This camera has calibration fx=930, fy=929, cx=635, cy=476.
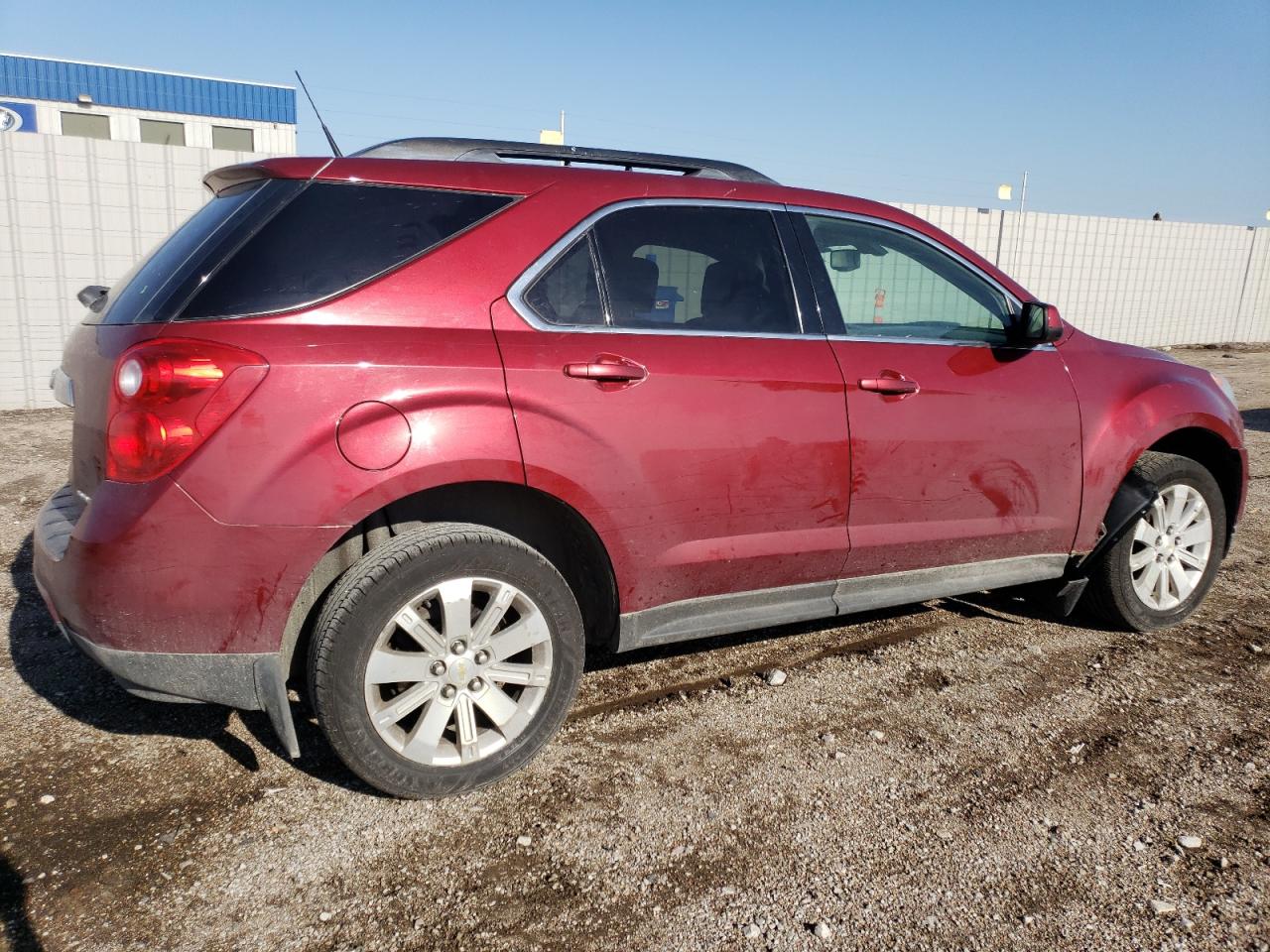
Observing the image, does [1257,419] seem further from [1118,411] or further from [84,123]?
[84,123]

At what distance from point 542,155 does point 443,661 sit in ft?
5.35

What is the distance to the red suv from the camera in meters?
2.37

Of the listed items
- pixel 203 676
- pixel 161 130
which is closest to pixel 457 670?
pixel 203 676

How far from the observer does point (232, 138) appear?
30062 mm

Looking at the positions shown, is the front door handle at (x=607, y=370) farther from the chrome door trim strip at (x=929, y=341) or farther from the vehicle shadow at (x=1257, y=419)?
the vehicle shadow at (x=1257, y=419)

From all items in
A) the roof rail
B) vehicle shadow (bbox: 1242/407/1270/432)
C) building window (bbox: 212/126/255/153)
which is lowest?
vehicle shadow (bbox: 1242/407/1270/432)

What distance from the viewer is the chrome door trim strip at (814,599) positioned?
3025mm

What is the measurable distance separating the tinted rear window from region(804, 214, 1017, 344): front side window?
4.48 ft

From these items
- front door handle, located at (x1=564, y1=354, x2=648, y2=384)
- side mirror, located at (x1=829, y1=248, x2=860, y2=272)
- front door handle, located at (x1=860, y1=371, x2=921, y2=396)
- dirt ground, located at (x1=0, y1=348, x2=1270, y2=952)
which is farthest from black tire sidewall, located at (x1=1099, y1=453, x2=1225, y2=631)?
front door handle, located at (x1=564, y1=354, x2=648, y2=384)

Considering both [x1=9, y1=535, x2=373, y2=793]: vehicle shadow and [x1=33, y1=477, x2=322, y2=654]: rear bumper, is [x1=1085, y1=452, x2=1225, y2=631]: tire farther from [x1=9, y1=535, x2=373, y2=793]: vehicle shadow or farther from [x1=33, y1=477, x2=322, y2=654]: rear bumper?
[x1=33, y1=477, x2=322, y2=654]: rear bumper

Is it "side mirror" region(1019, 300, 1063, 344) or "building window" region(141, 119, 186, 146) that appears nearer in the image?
"side mirror" region(1019, 300, 1063, 344)

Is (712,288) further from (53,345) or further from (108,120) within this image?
(108,120)

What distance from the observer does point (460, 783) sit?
2.71m

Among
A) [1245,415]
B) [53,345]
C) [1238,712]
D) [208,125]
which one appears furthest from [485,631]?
[208,125]
